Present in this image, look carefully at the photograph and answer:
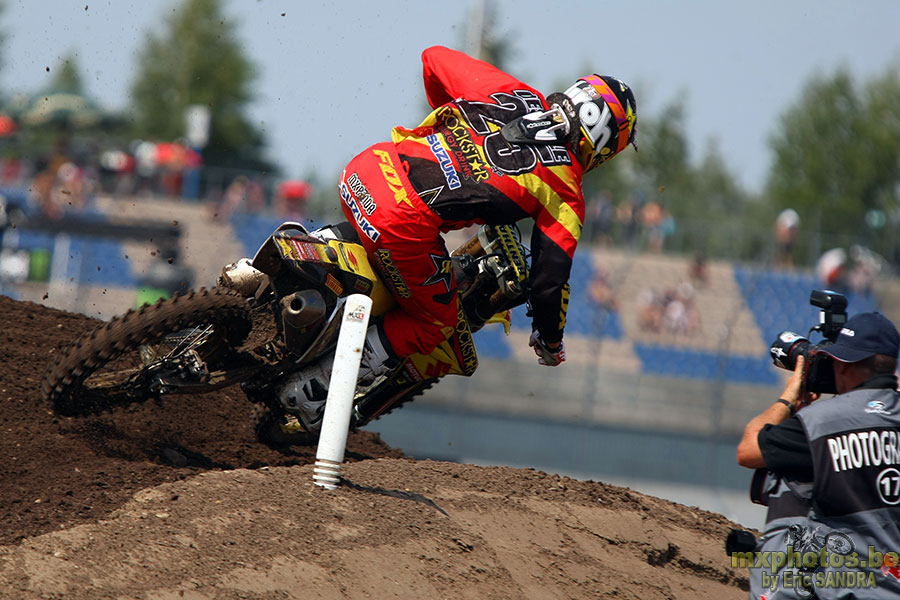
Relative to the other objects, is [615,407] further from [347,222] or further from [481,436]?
[347,222]

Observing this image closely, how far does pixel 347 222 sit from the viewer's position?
5332 millimetres

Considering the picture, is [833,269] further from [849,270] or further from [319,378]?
[319,378]

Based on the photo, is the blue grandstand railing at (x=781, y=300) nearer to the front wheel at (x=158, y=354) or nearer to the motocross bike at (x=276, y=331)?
the motocross bike at (x=276, y=331)

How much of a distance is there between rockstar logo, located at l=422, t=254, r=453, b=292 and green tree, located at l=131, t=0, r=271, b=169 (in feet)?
101

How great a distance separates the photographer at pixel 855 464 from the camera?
394 cm

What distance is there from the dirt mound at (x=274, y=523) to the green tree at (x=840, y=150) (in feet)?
A: 108

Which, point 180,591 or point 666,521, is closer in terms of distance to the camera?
point 180,591

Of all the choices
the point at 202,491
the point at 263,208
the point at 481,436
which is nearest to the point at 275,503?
the point at 202,491

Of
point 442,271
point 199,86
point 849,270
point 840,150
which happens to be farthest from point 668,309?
point 199,86

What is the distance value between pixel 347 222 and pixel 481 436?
26.4 feet

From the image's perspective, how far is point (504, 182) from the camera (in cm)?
493

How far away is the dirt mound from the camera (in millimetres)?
3807

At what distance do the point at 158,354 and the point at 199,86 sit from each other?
1466 inches

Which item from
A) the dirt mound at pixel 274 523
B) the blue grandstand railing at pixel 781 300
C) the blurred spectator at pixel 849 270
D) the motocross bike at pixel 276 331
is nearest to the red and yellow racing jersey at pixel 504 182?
the motocross bike at pixel 276 331
